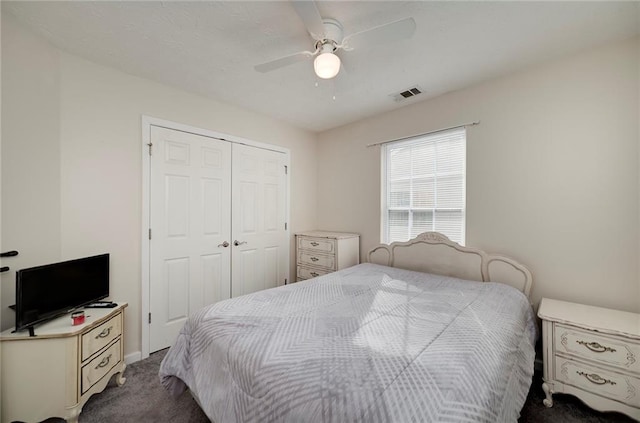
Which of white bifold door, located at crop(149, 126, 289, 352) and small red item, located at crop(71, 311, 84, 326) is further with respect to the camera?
white bifold door, located at crop(149, 126, 289, 352)

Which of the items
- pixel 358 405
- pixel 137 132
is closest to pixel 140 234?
pixel 137 132

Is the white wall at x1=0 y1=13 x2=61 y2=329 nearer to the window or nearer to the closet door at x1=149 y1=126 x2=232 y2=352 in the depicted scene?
the closet door at x1=149 y1=126 x2=232 y2=352

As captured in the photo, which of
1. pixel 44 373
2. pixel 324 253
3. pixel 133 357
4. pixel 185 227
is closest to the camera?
pixel 44 373

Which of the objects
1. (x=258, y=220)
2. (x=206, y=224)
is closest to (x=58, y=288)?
(x=206, y=224)

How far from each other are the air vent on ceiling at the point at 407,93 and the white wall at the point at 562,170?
26 cm

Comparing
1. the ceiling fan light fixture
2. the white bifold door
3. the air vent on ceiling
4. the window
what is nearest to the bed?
the window

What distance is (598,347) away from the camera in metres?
1.60

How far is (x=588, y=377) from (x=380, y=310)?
1406 millimetres

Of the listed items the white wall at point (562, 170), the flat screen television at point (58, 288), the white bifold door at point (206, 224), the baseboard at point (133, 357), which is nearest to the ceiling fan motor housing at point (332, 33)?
the white wall at point (562, 170)

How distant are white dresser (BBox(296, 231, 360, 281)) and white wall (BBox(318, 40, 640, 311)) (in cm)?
134

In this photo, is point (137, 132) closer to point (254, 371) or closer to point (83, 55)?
point (83, 55)

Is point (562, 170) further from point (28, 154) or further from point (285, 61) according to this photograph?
point (28, 154)

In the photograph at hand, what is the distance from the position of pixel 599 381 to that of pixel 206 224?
3.37 m

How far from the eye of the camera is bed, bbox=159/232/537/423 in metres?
0.90
